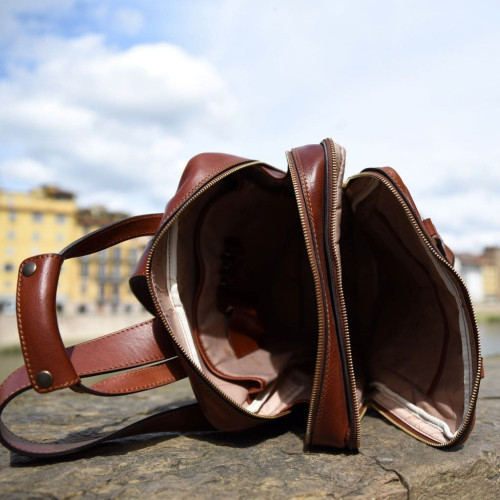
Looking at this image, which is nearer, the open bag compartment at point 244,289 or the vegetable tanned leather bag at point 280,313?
the vegetable tanned leather bag at point 280,313

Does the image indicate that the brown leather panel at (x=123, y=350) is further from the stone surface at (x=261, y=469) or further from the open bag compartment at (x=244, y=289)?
the stone surface at (x=261, y=469)

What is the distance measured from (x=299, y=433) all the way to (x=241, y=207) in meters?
0.53

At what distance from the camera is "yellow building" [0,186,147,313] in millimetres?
26219

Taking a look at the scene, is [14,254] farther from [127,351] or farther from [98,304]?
[127,351]

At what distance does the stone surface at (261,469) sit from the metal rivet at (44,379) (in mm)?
135

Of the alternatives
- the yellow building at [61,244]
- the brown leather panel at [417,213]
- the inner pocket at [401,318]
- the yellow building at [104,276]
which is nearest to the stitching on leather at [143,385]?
the inner pocket at [401,318]

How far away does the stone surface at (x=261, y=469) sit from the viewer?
2.15 ft

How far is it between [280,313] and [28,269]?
2.29 ft

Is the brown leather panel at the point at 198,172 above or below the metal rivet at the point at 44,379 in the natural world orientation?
above

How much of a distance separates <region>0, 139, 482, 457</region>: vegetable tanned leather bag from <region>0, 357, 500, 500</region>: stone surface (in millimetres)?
37

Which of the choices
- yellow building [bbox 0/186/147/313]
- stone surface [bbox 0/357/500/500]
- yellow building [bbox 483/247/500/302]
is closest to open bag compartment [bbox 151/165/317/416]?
stone surface [bbox 0/357/500/500]

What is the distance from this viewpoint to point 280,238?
1279mm

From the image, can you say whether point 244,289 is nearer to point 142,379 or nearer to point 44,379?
point 142,379

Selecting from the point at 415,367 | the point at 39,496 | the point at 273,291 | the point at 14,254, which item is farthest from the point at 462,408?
the point at 14,254
